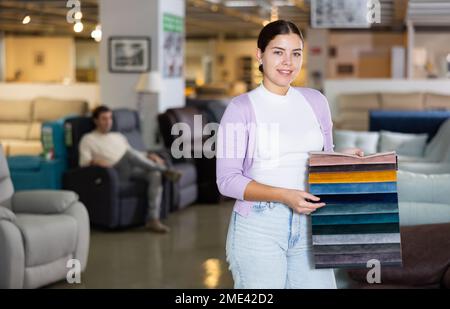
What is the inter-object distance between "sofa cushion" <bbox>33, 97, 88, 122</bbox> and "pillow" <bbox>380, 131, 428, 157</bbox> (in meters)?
5.14

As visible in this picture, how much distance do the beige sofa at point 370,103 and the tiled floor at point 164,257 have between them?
6719 millimetres

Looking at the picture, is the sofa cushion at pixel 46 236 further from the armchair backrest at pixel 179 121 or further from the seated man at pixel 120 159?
the armchair backrest at pixel 179 121

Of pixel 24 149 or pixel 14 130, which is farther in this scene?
pixel 14 130

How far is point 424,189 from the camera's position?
4.45 metres

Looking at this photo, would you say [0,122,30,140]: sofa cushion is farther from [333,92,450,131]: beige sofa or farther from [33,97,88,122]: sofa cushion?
[333,92,450,131]: beige sofa

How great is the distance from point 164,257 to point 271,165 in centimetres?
443

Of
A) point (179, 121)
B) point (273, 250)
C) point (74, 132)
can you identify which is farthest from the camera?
point (179, 121)

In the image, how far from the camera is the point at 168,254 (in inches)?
274

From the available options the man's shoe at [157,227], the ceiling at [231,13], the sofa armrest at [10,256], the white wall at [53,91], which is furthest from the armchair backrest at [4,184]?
the ceiling at [231,13]

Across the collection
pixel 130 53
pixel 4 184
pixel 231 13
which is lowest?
pixel 4 184

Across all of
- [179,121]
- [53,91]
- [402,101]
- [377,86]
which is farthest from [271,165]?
[377,86]

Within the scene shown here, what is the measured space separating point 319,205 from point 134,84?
886cm

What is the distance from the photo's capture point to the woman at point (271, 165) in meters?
2.50

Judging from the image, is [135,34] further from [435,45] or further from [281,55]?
[435,45]
